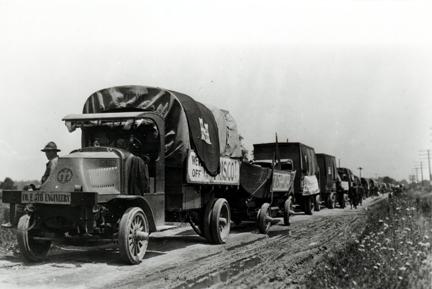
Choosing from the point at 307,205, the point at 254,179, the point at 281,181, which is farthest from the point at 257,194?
the point at 307,205

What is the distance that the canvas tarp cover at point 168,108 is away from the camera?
1002 centimetres

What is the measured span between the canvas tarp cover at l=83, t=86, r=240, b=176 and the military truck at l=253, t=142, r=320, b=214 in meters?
10.6

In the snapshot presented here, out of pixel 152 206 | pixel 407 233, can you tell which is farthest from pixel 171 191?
pixel 407 233

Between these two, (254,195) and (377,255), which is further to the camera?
(254,195)

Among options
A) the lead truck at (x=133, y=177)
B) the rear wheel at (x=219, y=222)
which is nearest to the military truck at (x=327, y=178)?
the lead truck at (x=133, y=177)

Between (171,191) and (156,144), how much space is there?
1052mm

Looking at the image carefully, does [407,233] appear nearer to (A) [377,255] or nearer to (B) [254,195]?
(A) [377,255]

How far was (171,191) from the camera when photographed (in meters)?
10.0

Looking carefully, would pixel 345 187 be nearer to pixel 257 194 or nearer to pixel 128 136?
pixel 257 194

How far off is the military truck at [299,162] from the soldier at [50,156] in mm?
12594

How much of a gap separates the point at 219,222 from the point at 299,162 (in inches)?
405

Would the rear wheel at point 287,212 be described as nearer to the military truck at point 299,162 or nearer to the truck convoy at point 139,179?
the truck convoy at point 139,179

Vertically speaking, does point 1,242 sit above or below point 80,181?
below

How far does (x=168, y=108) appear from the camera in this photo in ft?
33.3
